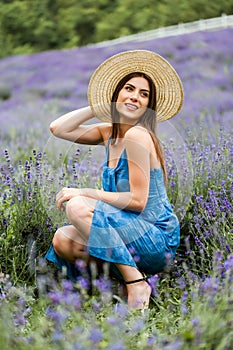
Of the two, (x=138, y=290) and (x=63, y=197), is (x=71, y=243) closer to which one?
(x=63, y=197)

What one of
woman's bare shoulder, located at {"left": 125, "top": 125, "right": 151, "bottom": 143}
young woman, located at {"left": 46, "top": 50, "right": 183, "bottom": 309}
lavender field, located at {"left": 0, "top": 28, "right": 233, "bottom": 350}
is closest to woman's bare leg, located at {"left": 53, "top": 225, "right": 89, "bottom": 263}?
young woman, located at {"left": 46, "top": 50, "right": 183, "bottom": 309}

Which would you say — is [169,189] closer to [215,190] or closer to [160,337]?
[215,190]

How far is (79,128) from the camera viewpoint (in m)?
3.05

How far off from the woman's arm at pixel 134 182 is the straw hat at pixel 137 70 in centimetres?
32

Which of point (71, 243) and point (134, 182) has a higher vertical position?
point (134, 182)

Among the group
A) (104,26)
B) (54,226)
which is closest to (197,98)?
(54,226)

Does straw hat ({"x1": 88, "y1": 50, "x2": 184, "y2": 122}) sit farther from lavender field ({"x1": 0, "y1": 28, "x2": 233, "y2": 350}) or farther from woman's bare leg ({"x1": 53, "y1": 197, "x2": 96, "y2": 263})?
woman's bare leg ({"x1": 53, "y1": 197, "x2": 96, "y2": 263})

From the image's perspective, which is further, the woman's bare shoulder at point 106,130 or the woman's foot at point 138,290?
the woman's bare shoulder at point 106,130

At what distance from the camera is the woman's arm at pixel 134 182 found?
2.66m

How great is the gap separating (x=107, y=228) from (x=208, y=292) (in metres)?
0.76

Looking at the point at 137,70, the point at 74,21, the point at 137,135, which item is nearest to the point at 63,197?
the point at 137,135

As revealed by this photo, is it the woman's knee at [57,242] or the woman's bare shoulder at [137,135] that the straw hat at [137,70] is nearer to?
the woman's bare shoulder at [137,135]

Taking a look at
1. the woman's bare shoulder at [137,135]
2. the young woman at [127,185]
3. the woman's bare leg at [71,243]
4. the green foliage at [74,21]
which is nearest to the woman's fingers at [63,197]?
the young woman at [127,185]

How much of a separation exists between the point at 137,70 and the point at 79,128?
1.36ft
